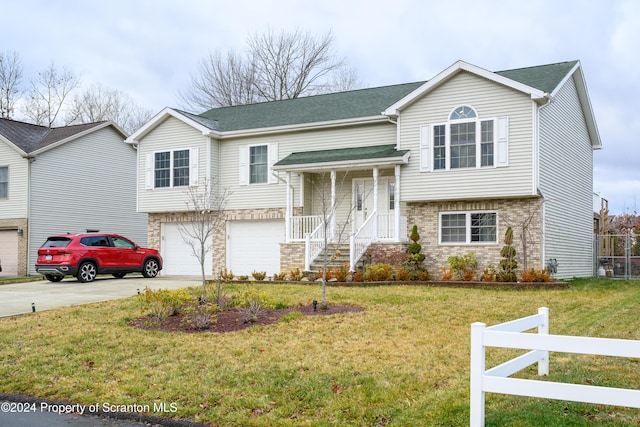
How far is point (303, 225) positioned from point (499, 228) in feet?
21.3

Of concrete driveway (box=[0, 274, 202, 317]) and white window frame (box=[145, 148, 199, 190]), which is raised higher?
white window frame (box=[145, 148, 199, 190])

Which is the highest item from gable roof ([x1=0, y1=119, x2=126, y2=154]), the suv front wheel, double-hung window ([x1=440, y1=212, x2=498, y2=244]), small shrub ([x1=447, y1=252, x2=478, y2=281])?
gable roof ([x1=0, y1=119, x2=126, y2=154])

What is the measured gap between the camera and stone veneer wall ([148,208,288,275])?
73.4ft

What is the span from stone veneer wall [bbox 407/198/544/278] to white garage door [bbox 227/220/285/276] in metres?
5.41

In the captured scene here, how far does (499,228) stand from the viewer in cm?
1816

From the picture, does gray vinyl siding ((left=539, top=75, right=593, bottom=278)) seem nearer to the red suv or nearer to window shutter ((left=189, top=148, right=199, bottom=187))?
window shutter ((left=189, top=148, right=199, bottom=187))

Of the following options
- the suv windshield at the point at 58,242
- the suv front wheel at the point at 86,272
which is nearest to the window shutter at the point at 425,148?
the suv front wheel at the point at 86,272

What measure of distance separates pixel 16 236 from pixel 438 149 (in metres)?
18.2

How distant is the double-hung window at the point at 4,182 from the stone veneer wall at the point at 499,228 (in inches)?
691

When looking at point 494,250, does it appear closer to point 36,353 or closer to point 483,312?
point 483,312

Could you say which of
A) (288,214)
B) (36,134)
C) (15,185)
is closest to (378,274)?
(288,214)

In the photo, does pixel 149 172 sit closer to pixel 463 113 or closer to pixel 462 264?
pixel 463 113

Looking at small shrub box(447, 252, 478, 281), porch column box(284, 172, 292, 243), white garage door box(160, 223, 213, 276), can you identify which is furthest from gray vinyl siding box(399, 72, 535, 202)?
white garage door box(160, 223, 213, 276)

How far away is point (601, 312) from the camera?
11.7m
